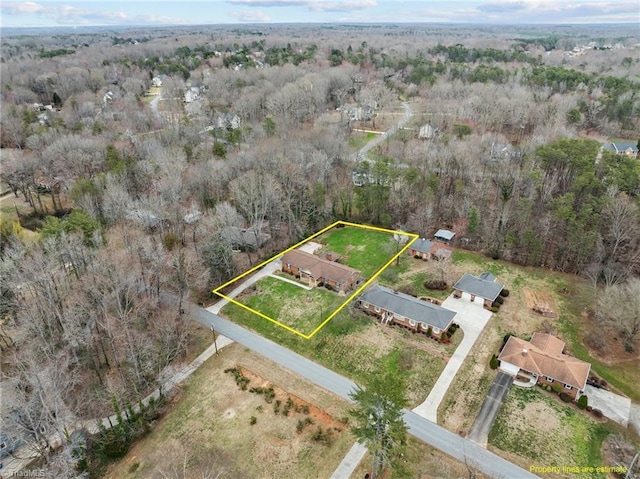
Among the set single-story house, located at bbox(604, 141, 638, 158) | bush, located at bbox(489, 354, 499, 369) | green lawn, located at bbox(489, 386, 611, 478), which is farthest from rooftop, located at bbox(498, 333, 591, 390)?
single-story house, located at bbox(604, 141, 638, 158)

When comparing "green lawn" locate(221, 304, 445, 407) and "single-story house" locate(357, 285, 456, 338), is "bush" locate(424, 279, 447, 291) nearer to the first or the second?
"single-story house" locate(357, 285, 456, 338)

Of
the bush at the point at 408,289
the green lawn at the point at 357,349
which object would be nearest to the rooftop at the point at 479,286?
the bush at the point at 408,289

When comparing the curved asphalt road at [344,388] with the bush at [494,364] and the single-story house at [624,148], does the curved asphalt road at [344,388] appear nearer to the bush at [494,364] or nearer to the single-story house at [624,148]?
the bush at [494,364]

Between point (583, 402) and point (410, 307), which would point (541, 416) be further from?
point (410, 307)

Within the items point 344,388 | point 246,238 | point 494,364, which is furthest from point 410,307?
point 246,238

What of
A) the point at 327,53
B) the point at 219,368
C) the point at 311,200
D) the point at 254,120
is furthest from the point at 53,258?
the point at 327,53
